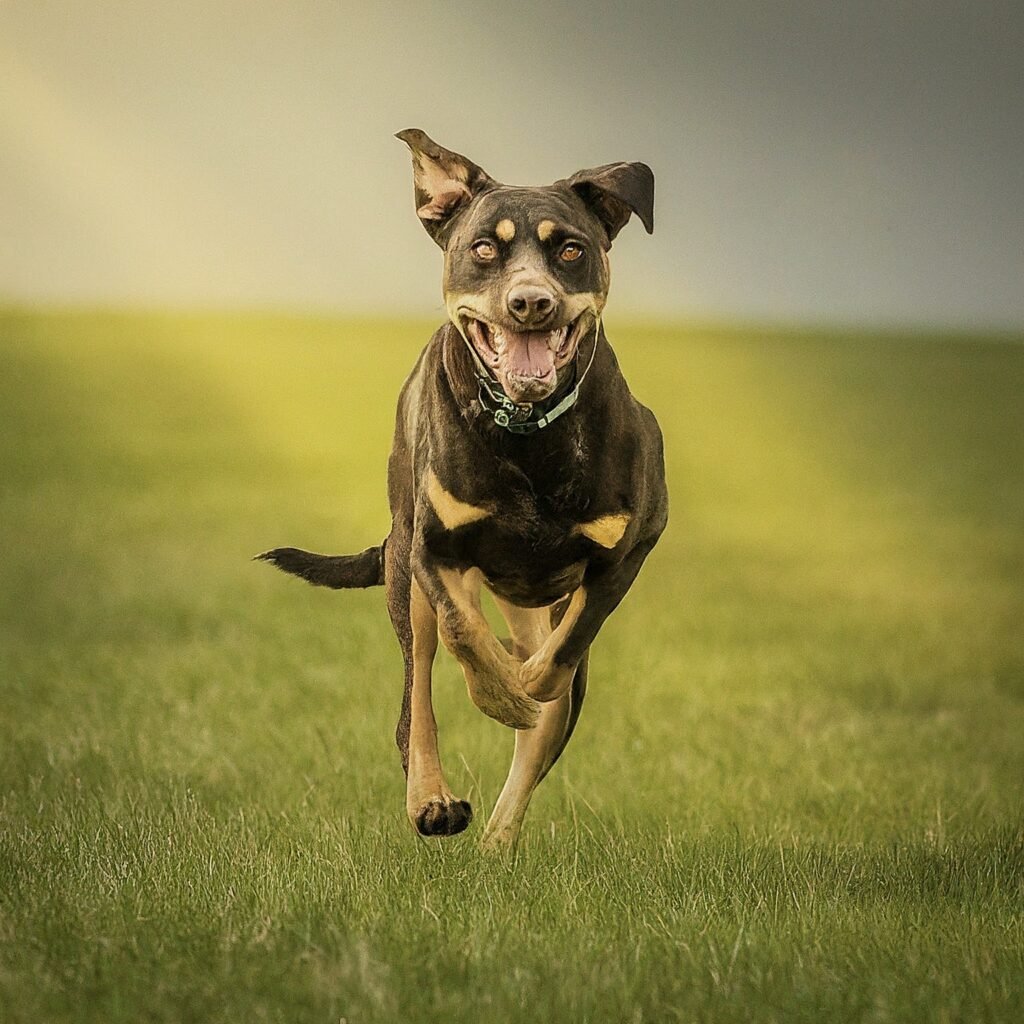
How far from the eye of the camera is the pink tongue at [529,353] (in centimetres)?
605

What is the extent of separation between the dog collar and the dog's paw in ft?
4.52

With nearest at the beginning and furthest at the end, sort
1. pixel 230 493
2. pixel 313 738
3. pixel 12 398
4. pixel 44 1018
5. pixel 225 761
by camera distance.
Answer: pixel 44 1018 → pixel 225 761 → pixel 313 738 → pixel 230 493 → pixel 12 398

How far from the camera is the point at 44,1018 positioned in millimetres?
4941

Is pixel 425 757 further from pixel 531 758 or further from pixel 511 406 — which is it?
pixel 511 406

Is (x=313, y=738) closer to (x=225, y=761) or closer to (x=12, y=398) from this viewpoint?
(x=225, y=761)

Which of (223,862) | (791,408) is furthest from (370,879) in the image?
(791,408)

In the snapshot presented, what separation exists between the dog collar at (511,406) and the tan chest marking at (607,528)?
402 mm

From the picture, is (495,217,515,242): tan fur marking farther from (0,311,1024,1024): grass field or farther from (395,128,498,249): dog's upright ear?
(0,311,1024,1024): grass field

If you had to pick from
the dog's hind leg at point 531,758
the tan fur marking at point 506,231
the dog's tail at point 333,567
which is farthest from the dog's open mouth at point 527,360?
the dog's tail at point 333,567

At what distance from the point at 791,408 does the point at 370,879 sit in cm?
2867

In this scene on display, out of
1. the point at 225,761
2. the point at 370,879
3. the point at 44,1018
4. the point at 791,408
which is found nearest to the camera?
the point at 44,1018

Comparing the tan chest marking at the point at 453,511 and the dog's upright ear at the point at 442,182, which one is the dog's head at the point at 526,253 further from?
the tan chest marking at the point at 453,511

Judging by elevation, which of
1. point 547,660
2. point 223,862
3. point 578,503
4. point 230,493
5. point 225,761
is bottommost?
point 230,493

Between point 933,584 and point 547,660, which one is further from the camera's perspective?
point 933,584
